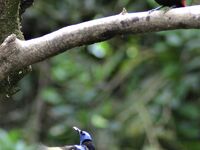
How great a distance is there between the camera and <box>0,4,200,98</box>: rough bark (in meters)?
2.23

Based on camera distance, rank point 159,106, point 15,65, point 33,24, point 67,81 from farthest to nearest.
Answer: point 33,24
point 67,81
point 159,106
point 15,65

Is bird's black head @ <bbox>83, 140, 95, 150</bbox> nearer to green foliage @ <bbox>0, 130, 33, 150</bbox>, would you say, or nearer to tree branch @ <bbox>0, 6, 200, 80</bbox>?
tree branch @ <bbox>0, 6, 200, 80</bbox>

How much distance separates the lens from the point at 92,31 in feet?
7.47

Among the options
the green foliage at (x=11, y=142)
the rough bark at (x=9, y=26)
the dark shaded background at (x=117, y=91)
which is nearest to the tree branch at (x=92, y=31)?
the rough bark at (x=9, y=26)

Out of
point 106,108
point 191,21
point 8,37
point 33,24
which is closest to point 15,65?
point 8,37

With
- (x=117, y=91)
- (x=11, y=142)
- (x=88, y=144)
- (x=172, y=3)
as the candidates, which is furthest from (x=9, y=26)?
(x=117, y=91)

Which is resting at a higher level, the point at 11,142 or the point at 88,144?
the point at 11,142

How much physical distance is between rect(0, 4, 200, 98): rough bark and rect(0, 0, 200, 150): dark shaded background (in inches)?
94.2

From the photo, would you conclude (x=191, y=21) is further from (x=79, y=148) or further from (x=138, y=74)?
(x=138, y=74)

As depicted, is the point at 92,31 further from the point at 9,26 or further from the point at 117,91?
the point at 117,91

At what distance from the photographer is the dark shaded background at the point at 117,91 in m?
5.10

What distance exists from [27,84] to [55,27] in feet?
1.90

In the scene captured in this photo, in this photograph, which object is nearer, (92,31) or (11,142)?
(92,31)

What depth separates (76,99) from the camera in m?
5.37
